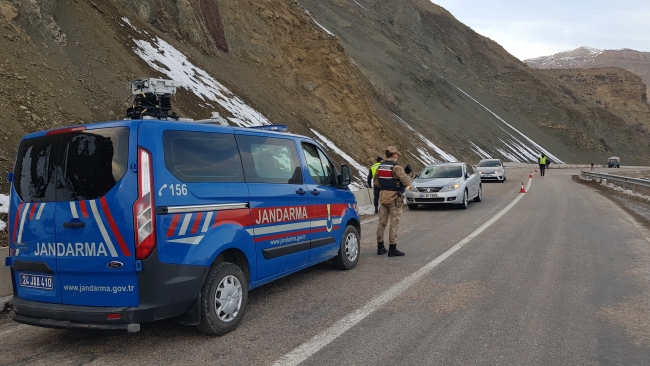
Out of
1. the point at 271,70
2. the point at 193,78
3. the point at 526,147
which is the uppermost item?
the point at 271,70

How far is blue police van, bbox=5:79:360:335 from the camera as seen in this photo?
4.13m

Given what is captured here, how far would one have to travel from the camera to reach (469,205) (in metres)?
17.0

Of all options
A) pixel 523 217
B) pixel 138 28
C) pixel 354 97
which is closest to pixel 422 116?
pixel 354 97

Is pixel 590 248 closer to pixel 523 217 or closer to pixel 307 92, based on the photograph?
pixel 523 217

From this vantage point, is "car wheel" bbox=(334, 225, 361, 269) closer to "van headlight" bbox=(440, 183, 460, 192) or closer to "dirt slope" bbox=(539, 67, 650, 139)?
"van headlight" bbox=(440, 183, 460, 192)

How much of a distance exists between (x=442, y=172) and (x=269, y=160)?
11923mm

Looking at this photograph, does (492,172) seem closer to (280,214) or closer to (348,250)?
(348,250)

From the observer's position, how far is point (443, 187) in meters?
15.3

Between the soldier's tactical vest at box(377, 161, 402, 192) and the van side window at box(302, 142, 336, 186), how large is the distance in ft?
4.48

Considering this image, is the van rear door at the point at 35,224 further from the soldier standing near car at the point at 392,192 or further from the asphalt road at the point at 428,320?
the soldier standing near car at the point at 392,192

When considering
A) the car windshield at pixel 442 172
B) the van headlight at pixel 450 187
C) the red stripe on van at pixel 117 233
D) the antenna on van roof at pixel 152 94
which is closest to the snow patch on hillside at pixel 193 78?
the car windshield at pixel 442 172

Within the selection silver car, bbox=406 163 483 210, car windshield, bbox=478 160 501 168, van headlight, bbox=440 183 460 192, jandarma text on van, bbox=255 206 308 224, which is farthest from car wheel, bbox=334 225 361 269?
car windshield, bbox=478 160 501 168

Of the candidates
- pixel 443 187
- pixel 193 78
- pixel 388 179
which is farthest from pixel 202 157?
pixel 193 78

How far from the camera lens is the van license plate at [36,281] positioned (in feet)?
14.4
